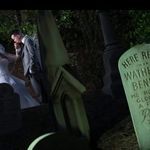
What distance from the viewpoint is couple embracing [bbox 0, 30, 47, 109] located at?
877 centimetres

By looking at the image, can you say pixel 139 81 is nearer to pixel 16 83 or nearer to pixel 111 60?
pixel 111 60

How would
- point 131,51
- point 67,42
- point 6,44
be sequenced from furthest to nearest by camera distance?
point 6,44 → point 67,42 → point 131,51

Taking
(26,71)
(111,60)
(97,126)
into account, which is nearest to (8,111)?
(97,126)

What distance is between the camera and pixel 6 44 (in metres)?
13.6

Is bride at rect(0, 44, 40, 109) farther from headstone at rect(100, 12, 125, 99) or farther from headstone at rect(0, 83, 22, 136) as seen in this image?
headstone at rect(0, 83, 22, 136)

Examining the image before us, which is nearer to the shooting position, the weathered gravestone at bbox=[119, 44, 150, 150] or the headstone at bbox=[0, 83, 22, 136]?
the weathered gravestone at bbox=[119, 44, 150, 150]

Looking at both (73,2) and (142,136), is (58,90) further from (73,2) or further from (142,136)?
(73,2)

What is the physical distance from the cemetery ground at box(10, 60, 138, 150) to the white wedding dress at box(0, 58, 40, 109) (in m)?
1.88

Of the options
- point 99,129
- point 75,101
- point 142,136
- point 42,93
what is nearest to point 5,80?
point 42,93

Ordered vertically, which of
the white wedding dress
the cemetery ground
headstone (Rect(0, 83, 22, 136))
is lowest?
the cemetery ground

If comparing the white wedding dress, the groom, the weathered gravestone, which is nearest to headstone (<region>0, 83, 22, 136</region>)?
the groom

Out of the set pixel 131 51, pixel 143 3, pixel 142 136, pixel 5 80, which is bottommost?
pixel 142 136

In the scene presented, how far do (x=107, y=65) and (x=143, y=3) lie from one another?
6814 mm

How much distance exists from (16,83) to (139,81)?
14.9 feet
